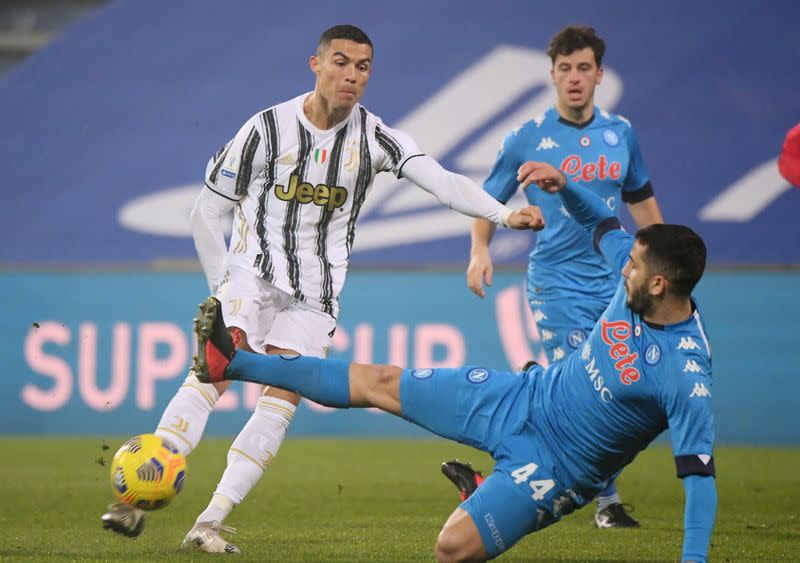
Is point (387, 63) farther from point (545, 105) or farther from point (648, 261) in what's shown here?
point (648, 261)

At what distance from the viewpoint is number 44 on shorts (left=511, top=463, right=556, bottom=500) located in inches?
170

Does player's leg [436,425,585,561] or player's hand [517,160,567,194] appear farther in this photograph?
player's hand [517,160,567,194]

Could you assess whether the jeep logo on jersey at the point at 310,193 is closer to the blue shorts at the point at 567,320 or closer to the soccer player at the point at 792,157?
the blue shorts at the point at 567,320

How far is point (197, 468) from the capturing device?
365 inches

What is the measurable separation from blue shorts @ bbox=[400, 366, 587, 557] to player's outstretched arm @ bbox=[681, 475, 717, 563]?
60 cm

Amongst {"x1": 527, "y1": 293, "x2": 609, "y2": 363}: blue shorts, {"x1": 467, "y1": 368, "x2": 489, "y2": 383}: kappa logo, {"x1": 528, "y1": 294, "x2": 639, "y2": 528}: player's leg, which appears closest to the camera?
{"x1": 467, "y1": 368, "x2": 489, "y2": 383}: kappa logo

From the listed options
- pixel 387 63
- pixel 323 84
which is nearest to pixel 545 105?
pixel 387 63

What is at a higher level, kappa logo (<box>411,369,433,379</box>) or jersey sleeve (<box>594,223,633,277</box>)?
jersey sleeve (<box>594,223,633,277</box>)

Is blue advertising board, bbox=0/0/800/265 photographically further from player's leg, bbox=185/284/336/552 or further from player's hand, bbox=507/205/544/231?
player's hand, bbox=507/205/544/231

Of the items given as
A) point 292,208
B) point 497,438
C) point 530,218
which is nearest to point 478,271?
point 292,208

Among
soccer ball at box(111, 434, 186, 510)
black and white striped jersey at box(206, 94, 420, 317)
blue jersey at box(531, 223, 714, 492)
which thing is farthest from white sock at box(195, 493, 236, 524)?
blue jersey at box(531, 223, 714, 492)

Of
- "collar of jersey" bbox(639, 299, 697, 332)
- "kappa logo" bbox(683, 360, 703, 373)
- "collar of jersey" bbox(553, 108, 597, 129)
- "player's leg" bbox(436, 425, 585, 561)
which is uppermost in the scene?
"collar of jersey" bbox(553, 108, 597, 129)

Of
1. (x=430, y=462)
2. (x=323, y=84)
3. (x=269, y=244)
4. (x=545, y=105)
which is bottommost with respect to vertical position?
(x=430, y=462)

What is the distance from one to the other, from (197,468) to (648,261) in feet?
18.9
